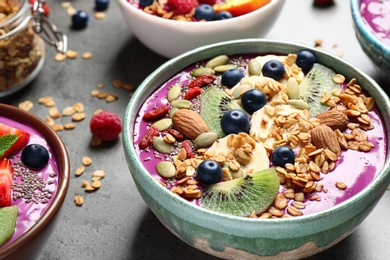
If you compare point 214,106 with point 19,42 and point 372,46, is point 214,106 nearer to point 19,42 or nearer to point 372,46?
point 372,46

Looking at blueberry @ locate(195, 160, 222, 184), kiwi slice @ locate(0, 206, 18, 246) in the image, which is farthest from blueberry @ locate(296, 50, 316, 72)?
kiwi slice @ locate(0, 206, 18, 246)

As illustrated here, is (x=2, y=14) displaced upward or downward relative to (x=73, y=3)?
upward

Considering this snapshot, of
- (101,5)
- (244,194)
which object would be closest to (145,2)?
(101,5)

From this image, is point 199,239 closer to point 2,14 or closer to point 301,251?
point 301,251

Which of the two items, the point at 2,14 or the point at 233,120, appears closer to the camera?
the point at 233,120

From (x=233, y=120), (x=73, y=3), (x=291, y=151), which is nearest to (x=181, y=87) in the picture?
(x=233, y=120)

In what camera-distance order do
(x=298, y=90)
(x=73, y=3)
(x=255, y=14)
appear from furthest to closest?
(x=73, y=3) < (x=255, y=14) < (x=298, y=90)

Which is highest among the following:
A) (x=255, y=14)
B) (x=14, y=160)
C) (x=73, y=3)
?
(x=255, y=14)
